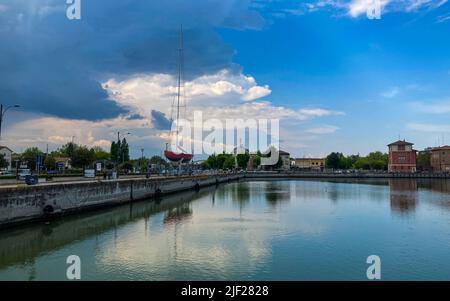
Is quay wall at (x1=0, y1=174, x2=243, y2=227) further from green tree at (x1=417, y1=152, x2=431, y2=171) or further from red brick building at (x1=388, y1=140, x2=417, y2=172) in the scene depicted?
green tree at (x1=417, y1=152, x2=431, y2=171)

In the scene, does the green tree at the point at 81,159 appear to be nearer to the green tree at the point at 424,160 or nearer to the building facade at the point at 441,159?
the building facade at the point at 441,159

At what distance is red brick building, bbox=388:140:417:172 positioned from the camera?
513 ft

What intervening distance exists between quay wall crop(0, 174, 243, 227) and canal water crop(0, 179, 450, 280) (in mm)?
1080

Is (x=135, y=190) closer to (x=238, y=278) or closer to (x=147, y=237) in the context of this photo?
(x=147, y=237)

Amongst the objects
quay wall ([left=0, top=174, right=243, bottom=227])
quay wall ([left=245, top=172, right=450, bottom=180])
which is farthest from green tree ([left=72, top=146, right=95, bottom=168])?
quay wall ([left=245, top=172, right=450, bottom=180])

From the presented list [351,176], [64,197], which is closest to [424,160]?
[351,176]

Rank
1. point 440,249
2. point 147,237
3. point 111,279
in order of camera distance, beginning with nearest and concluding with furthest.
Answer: point 111,279, point 440,249, point 147,237

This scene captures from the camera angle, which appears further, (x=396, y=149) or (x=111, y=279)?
(x=396, y=149)

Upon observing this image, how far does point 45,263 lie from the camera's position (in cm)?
1941

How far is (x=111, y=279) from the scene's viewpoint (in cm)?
1661
